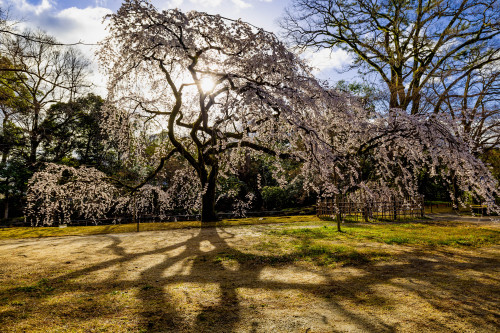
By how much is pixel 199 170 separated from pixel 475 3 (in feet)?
49.5

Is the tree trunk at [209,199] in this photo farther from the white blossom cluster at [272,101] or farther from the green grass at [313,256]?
the green grass at [313,256]

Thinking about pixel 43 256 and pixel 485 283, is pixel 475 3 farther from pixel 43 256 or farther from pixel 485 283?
pixel 43 256

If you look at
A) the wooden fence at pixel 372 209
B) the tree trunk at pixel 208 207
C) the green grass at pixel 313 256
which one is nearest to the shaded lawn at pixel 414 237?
the green grass at pixel 313 256

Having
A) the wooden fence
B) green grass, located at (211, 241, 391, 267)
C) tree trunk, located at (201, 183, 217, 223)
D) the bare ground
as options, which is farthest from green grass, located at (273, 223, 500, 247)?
tree trunk, located at (201, 183, 217, 223)

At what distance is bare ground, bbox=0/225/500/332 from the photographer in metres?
2.84

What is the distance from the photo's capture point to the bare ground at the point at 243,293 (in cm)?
284

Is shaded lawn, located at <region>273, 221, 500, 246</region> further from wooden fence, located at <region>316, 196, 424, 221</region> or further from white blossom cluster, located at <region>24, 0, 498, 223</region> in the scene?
wooden fence, located at <region>316, 196, 424, 221</region>

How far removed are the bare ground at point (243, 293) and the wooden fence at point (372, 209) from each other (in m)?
6.13

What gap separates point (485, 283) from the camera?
3963 millimetres

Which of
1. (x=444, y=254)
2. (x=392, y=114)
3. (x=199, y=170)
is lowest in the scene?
(x=444, y=254)

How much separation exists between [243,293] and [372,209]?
37.4 feet

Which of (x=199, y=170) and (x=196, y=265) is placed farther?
(x=199, y=170)

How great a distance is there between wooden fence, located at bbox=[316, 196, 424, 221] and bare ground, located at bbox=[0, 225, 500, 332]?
6.13m

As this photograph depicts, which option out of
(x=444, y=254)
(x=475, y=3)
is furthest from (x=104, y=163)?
(x=475, y=3)
